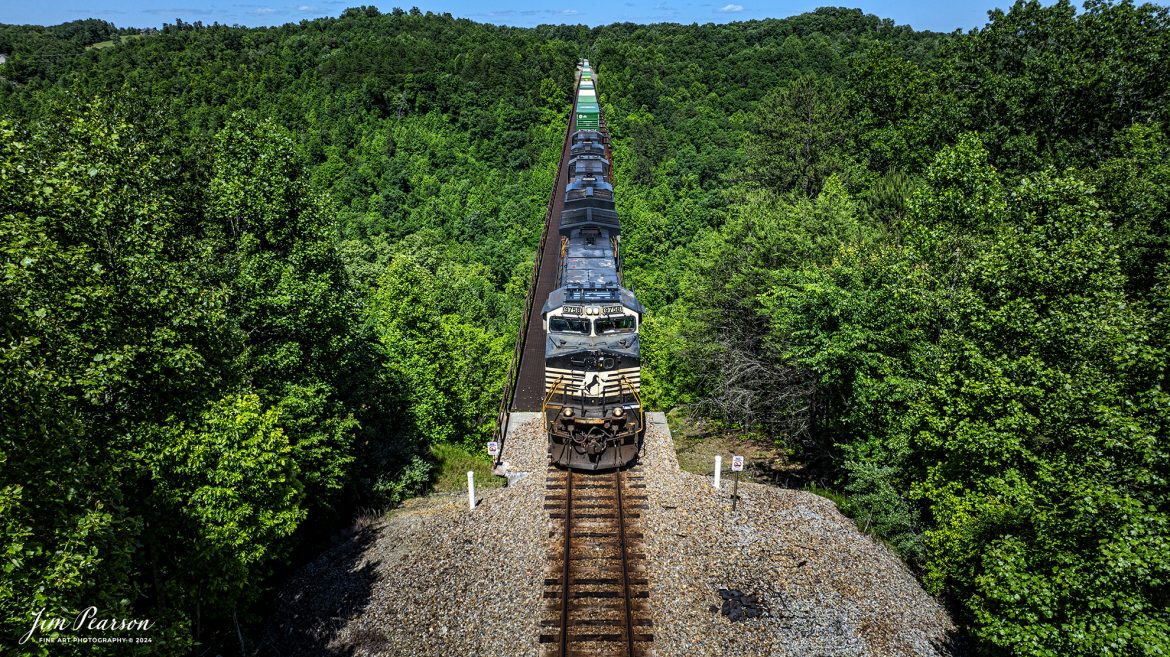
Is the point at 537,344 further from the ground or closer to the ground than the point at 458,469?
further from the ground

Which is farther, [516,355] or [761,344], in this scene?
[516,355]

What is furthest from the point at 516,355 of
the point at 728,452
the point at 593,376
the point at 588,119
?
the point at 588,119

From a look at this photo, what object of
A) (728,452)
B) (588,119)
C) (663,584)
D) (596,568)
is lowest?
(728,452)

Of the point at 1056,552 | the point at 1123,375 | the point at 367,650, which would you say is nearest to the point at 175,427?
the point at 367,650

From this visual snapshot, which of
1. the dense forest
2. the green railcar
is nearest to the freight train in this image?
the dense forest

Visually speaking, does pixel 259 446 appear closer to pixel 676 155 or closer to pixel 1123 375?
pixel 1123 375

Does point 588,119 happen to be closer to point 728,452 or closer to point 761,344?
point 761,344
